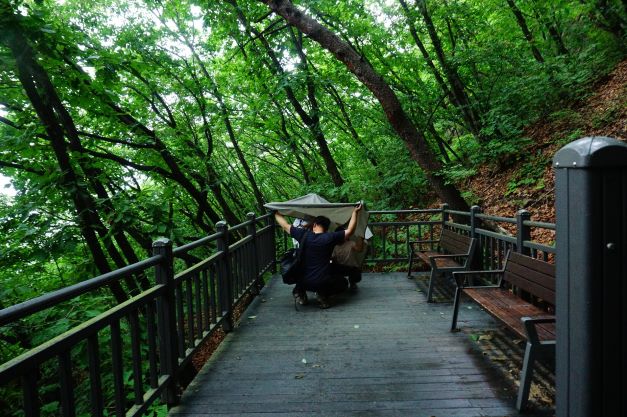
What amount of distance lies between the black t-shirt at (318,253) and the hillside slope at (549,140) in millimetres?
4483

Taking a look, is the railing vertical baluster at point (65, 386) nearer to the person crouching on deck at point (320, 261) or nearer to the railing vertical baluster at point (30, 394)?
the railing vertical baluster at point (30, 394)

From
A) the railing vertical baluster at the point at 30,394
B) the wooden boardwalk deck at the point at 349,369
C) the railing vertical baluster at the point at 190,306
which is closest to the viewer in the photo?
the railing vertical baluster at the point at 30,394

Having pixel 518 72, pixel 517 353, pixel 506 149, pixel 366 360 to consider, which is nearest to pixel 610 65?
pixel 518 72

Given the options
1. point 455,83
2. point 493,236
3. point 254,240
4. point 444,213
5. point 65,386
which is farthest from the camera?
point 455,83

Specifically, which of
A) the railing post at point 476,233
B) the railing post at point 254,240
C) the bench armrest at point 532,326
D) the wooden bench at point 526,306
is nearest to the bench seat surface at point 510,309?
the wooden bench at point 526,306

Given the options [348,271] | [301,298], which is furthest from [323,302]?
[348,271]

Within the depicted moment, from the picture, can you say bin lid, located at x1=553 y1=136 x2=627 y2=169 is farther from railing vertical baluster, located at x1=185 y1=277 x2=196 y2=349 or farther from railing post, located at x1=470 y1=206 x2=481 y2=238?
railing post, located at x1=470 y1=206 x2=481 y2=238

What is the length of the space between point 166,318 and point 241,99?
11.0 meters

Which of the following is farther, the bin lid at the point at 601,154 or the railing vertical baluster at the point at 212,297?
the railing vertical baluster at the point at 212,297

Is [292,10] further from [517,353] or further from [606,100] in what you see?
[606,100]

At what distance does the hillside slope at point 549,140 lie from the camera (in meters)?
8.36

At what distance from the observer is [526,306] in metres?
3.89

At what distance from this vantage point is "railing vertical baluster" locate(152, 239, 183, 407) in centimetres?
320

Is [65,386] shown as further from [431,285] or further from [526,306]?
[431,285]
